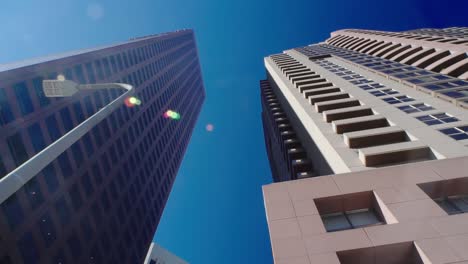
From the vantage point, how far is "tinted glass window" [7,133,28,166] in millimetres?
30125

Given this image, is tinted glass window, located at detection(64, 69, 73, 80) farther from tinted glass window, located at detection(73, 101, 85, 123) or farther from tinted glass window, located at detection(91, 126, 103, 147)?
tinted glass window, located at detection(91, 126, 103, 147)

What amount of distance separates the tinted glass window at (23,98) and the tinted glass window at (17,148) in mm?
2787

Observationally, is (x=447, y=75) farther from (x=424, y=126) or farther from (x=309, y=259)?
(x=309, y=259)

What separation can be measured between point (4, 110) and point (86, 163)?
14.1m

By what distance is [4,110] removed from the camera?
2984 cm

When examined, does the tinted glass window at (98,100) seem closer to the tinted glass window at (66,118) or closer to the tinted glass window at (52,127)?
the tinted glass window at (66,118)

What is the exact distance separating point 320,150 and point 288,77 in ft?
87.6

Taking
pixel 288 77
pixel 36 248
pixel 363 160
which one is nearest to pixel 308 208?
pixel 363 160

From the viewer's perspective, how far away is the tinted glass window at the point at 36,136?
3302 cm

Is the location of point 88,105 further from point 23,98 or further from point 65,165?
point 23,98

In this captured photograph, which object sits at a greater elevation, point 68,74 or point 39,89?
point 68,74

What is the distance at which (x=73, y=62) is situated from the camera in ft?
141

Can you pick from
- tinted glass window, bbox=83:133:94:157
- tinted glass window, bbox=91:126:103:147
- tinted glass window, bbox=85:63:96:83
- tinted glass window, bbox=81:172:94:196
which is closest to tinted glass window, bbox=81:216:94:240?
tinted glass window, bbox=81:172:94:196

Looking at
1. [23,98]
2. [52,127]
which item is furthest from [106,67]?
[23,98]
